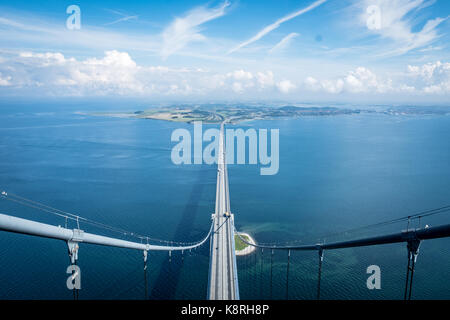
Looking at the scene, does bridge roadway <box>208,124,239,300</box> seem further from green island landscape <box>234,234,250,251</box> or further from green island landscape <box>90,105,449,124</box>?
green island landscape <box>90,105,449,124</box>

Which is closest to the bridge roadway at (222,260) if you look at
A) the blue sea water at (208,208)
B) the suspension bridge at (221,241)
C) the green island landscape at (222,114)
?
the suspension bridge at (221,241)

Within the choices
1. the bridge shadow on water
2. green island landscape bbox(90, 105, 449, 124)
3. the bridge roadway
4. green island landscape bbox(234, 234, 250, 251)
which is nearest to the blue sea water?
the bridge shadow on water

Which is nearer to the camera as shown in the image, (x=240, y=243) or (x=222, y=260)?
(x=222, y=260)

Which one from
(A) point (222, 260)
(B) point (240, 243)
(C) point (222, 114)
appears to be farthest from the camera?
(C) point (222, 114)

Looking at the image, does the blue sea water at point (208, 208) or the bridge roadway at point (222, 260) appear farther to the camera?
the blue sea water at point (208, 208)

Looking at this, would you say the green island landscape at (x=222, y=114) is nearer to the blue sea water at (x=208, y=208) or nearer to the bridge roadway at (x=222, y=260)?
the blue sea water at (x=208, y=208)

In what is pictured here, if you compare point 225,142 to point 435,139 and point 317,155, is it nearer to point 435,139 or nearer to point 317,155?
point 317,155

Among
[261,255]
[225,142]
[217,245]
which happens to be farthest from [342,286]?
[225,142]

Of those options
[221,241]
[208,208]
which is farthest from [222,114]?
[221,241]

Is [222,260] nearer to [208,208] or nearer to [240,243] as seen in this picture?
[240,243]
